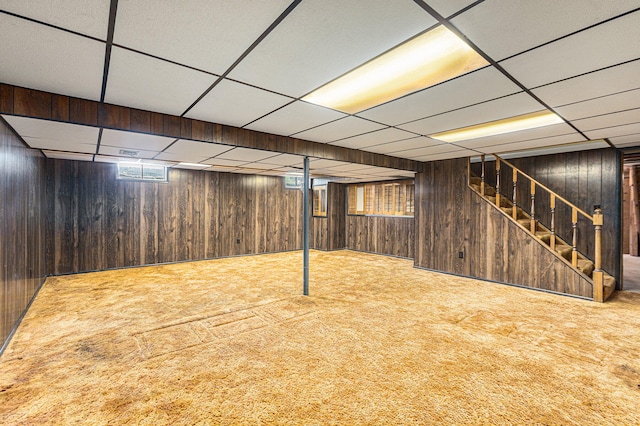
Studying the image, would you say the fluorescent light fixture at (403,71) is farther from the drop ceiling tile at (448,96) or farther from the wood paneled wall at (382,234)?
the wood paneled wall at (382,234)

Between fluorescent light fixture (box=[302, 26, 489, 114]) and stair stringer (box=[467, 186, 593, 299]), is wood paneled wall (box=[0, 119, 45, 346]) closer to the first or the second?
fluorescent light fixture (box=[302, 26, 489, 114])

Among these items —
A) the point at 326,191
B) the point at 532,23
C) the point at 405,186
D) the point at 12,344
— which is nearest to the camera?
the point at 532,23

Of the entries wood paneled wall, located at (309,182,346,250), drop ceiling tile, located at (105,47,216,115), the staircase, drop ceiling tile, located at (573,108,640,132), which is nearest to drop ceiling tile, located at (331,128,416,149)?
drop ceiling tile, located at (573,108,640,132)

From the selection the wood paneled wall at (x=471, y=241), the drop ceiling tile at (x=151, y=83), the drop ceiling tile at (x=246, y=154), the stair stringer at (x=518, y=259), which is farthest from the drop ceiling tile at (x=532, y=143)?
the drop ceiling tile at (x=151, y=83)

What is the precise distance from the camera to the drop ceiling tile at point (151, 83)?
1.95m

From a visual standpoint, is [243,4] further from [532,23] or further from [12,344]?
[12,344]

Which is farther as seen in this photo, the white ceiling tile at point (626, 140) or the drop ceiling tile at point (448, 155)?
the drop ceiling tile at point (448, 155)

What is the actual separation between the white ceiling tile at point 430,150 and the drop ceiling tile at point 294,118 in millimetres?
2054

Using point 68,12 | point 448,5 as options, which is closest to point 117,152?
point 68,12

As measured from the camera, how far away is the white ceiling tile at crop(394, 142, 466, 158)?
4480 millimetres

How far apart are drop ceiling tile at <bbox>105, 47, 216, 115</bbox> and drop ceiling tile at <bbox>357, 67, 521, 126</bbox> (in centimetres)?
155

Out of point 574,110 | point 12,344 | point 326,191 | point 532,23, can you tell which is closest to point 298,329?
point 12,344

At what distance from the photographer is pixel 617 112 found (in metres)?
2.88

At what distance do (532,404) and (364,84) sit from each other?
2506mm
